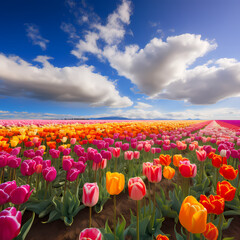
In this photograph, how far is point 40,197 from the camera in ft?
8.87

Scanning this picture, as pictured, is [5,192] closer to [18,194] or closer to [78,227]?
[18,194]

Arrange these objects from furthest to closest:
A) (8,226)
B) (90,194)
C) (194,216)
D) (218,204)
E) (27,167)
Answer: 1. (27,167)
2. (90,194)
3. (218,204)
4. (194,216)
5. (8,226)

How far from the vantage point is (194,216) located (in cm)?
114

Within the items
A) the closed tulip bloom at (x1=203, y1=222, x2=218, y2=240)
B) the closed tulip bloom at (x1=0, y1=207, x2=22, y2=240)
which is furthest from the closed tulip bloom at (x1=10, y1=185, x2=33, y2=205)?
the closed tulip bloom at (x1=203, y1=222, x2=218, y2=240)

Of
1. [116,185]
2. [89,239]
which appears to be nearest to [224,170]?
[116,185]

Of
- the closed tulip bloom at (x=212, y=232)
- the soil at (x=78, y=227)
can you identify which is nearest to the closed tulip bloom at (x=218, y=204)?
the closed tulip bloom at (x=212, y=232)

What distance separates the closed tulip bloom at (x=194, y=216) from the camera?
43.9 inches

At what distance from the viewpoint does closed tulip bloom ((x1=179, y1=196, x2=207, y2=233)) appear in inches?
43.9

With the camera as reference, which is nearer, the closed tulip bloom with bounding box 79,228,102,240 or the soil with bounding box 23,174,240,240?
the closed tulip bloom with bounding box 79,228,102,240

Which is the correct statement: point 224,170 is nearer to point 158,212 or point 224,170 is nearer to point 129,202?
point 158,212

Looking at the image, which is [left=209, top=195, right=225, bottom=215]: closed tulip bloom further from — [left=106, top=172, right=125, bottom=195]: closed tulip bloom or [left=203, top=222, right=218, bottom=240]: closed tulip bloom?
[left=106, top=172, right=125, bottom=195]: closed tulip bloom

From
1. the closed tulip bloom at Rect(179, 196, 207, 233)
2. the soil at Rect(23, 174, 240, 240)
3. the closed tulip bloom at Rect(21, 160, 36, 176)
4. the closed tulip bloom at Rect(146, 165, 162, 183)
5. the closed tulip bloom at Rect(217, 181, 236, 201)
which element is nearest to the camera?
the closed tulip bloom at Rect(179, 196, 207, 233)

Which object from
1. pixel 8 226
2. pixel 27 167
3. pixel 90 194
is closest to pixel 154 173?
pixel 90 194

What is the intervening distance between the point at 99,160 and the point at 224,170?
6.78 ft
